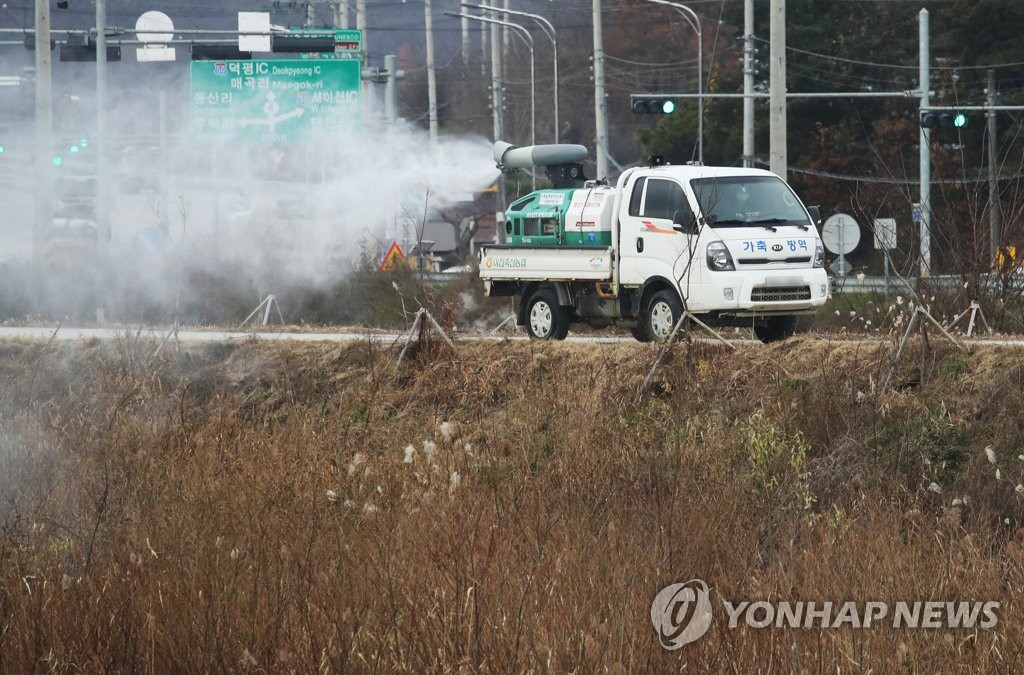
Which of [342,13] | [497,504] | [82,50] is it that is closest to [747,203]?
[497,504]

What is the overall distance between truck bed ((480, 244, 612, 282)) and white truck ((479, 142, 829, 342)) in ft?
0.04

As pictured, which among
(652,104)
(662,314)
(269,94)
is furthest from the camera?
(269,94)

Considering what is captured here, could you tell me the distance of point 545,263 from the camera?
63.9ft

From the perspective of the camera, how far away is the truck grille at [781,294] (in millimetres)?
17172

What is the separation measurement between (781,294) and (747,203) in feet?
3.95

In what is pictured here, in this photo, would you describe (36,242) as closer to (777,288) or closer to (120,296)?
(120,296)

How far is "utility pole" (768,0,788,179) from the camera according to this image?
75.7 feet

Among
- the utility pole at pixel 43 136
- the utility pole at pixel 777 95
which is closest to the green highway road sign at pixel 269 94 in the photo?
the utility pole at pixel 43 136

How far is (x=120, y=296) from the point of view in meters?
32.0

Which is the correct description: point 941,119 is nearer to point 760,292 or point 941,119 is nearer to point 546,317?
point 546,317

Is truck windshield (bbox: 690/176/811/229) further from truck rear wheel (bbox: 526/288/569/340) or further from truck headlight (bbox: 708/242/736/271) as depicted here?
truck rear wheel (bbox: 526/288/569/340)

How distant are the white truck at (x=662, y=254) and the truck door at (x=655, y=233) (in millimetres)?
16

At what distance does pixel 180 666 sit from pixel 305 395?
11.3m

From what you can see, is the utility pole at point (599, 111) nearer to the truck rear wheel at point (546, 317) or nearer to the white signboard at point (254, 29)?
the white signboard at point (254, 29)
